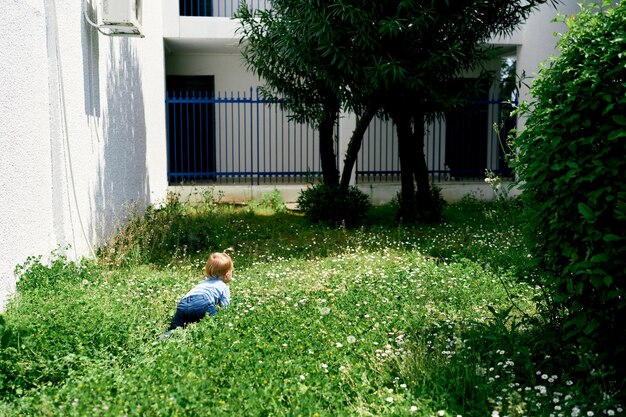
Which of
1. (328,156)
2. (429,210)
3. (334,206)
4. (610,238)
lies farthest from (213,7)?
(610,238)

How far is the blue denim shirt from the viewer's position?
5.86 meters

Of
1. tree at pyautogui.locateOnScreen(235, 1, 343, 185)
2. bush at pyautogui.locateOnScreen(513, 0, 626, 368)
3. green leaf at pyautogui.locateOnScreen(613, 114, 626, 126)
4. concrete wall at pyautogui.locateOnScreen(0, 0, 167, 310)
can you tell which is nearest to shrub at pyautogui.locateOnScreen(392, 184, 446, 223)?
tree at pyautogui.locateOnScreen(235, 1, 343, 185)

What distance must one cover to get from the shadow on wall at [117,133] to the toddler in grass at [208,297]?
2.76 metres

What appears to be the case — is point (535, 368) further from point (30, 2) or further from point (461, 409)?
point (30, 2)

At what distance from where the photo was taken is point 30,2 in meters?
6.24

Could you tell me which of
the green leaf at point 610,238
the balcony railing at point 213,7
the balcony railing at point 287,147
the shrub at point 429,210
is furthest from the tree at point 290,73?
the green leaf at point 610,238

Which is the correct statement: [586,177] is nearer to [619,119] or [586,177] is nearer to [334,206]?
[619,119]

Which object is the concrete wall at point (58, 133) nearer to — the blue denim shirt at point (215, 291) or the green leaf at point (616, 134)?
the blue denim shirt at point (215, 291)

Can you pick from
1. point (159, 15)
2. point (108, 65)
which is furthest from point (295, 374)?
point (159, 15)

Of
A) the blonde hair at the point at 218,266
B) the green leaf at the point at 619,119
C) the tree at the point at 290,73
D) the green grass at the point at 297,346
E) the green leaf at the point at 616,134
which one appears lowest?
the green grass at the point at 297,346

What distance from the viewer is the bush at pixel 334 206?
11.6 meters

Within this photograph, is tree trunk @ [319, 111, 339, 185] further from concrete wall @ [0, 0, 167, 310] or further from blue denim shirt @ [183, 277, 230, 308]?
blue denim shirt @ [183, 277, 230, 308]

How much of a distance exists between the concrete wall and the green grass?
0.38 m

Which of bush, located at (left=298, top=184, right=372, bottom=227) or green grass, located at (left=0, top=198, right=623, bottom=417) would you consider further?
bush, located at (left=298, top=184, right=372, bottom=227)
